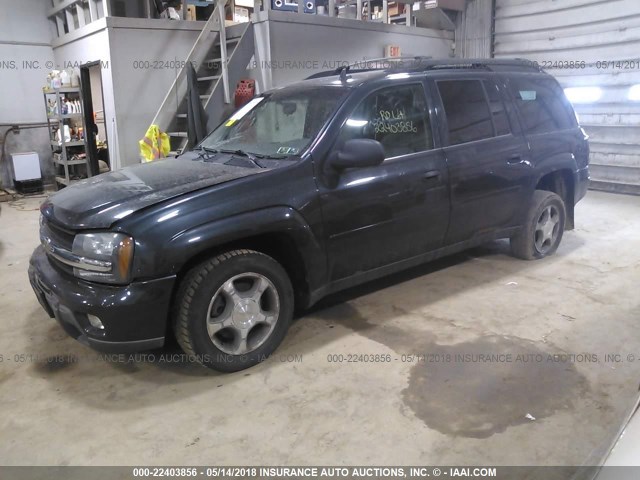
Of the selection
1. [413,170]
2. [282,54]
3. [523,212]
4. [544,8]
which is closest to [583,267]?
[523,212]

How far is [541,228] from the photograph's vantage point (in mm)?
4629

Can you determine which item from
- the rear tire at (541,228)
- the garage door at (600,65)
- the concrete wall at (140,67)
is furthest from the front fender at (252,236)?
the garage door at (600,65)

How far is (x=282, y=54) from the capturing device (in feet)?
23.1

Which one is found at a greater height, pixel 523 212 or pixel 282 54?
pixel 282 54

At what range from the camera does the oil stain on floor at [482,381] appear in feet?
8.23

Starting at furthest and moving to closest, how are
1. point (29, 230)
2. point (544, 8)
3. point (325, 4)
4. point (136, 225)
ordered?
point (325, 4)
point (544, 8)
point (29, 230)
point (136, 225)

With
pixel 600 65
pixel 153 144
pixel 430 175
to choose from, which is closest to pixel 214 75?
pixel 153 144

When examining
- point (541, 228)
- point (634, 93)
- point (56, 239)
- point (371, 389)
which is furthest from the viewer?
Result: point (634, 93)

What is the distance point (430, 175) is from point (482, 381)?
4.59ft

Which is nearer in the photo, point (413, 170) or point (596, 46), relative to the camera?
point (413, 170)

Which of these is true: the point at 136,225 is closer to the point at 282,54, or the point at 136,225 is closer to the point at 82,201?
the point at 82,201

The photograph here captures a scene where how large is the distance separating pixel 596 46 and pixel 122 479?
27.8 ft

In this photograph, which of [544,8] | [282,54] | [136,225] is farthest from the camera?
[544,8]

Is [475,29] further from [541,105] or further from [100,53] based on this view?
[100,53]
